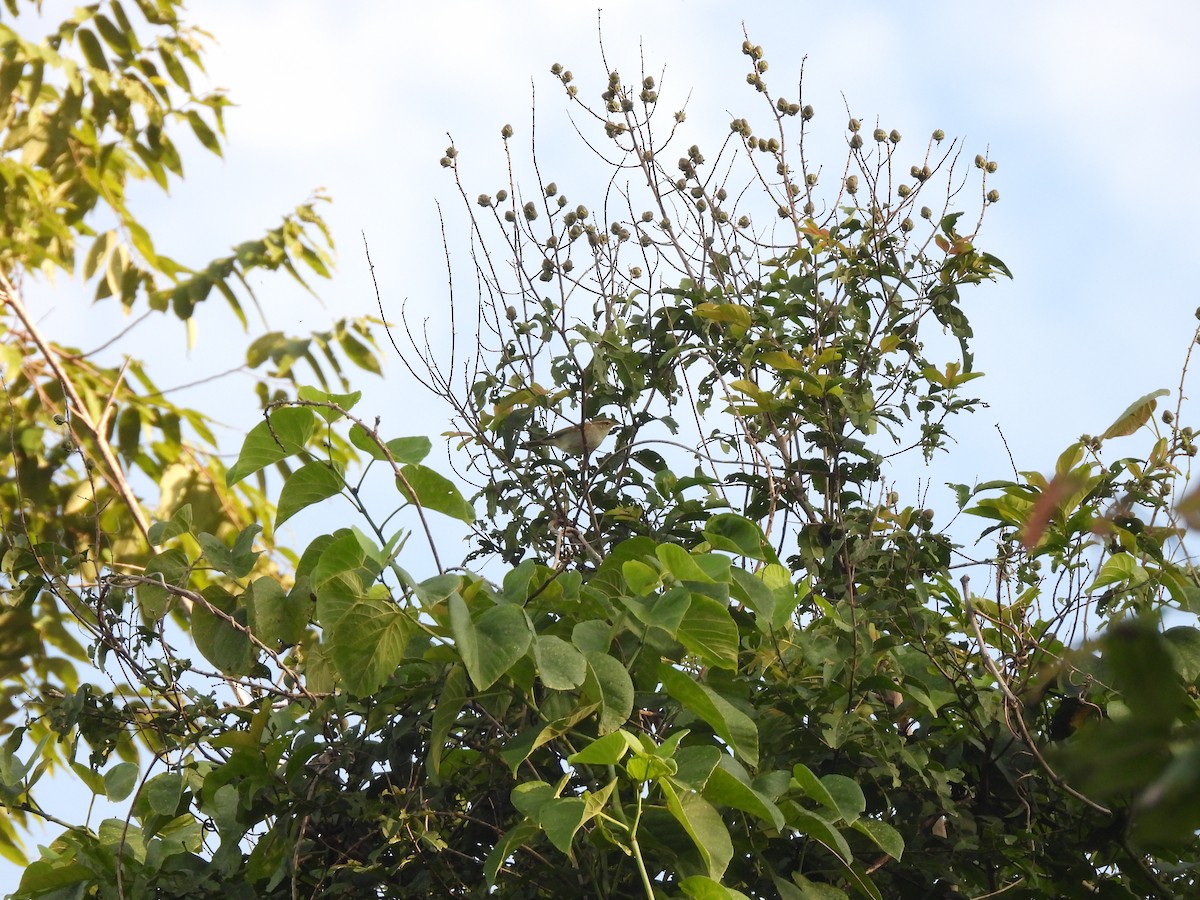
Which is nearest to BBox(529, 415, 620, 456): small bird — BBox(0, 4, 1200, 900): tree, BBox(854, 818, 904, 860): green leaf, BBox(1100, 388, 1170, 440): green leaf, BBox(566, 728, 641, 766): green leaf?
BBox(0, 4, 1200, 900): tree

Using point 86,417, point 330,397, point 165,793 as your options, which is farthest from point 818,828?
point 86,417

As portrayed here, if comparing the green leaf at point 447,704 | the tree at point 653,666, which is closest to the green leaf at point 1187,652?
the tree at point 653,666

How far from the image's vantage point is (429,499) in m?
1.38

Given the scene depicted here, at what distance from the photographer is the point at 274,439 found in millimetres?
1402

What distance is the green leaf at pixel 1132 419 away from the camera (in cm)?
180

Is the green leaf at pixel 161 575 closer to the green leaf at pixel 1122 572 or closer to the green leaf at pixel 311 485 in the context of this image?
the green leaf at pixel 311 485

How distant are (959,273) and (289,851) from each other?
151 cm

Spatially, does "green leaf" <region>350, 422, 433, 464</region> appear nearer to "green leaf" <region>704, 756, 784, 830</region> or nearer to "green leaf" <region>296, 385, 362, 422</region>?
"green leaf" <region>296, 385, 362, 422</region>

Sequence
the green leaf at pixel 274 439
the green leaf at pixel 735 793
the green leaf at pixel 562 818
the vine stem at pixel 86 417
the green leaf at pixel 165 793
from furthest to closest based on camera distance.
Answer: the vine stem at pixel 86 417 → the green leaf at pixel 165 793 → the green leaf at pixel 274 439 → the green leaf at pixel 735 793 → the green leaf at pixel 562 818

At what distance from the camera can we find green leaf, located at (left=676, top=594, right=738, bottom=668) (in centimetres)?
127

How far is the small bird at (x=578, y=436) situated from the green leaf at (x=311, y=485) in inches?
30.2

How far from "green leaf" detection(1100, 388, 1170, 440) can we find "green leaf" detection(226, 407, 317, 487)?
1186 millimetres

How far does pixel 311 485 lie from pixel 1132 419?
1226 mm

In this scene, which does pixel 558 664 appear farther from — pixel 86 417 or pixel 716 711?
pixel 86 417
